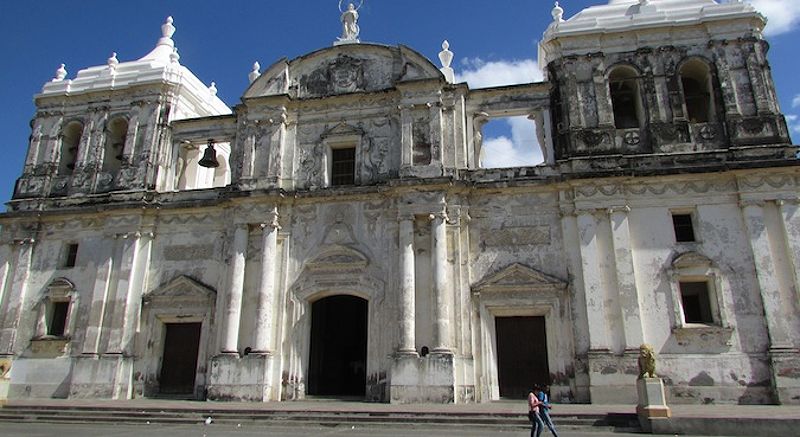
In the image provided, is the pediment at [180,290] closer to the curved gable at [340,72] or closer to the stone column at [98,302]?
the stone column at [98,302]

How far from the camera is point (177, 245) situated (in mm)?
19188

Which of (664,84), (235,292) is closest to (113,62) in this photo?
(235,292)

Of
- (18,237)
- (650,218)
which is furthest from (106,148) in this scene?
(650,218)

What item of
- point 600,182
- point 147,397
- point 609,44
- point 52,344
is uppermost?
point 609,44

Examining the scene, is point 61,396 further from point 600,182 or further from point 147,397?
point 600,182

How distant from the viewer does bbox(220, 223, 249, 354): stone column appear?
55.8ft

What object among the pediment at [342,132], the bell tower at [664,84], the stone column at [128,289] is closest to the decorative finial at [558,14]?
the bell tower at [664,84]

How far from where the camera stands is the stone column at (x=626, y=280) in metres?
15.3

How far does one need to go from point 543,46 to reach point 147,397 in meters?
16.9

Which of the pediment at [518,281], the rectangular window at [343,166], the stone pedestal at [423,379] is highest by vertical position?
the rectangular window at [343,166]

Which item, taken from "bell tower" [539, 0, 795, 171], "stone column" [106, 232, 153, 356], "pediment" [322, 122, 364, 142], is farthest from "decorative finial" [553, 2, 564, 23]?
"stone column" [106, 232, 153, 356]

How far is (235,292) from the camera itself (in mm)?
17453

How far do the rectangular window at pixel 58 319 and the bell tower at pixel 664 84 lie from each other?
16.9 meters

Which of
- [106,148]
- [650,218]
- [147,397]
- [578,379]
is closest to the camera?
[578,379]
